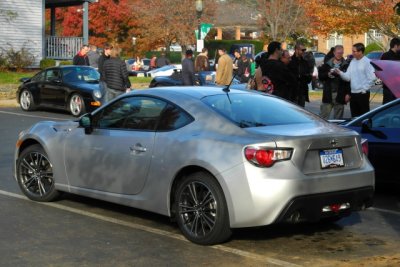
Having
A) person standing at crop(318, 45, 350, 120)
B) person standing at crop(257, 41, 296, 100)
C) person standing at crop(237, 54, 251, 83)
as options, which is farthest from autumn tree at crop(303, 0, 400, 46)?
person standing at crop(257, 41, 296, 100)

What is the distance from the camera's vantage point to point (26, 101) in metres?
20.1

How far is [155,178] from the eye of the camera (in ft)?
22.2

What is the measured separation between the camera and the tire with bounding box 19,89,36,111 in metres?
19.9

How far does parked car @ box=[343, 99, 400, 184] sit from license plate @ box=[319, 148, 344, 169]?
218 cm

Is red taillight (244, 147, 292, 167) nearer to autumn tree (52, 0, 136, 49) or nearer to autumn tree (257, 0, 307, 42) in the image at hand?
autumn tree (257, 0, 307, 42)

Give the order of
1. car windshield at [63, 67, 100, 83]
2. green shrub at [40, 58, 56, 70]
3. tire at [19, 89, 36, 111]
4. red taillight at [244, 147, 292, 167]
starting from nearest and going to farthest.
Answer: red taillight at [244, 147, 292, 167] → car windshield at [63, 67, 100, 83] → tire at [19, 89, 36, 111] → green shrub at [40, 58, 56, 70]

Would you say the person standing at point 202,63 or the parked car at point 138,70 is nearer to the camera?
the person standing at point 202,63

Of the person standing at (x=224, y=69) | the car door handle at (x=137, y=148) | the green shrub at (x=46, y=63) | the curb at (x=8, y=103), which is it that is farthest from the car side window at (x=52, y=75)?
the green shrub at (x=46, y=63)

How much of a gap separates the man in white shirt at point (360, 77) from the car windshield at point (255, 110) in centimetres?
513

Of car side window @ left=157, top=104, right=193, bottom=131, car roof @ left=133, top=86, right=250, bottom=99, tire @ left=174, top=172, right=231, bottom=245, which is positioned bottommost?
Answer: tire @ left=174, top=172, right=231, bottom=245

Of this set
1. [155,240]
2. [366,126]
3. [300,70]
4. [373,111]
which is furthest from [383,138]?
[300,70]

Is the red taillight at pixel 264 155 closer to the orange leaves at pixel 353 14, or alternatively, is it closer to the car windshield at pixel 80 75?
the car windshield at pixel 80 75

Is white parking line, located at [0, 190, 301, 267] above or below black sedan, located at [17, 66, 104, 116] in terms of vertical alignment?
below

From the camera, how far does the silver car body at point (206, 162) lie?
19.8 ft
